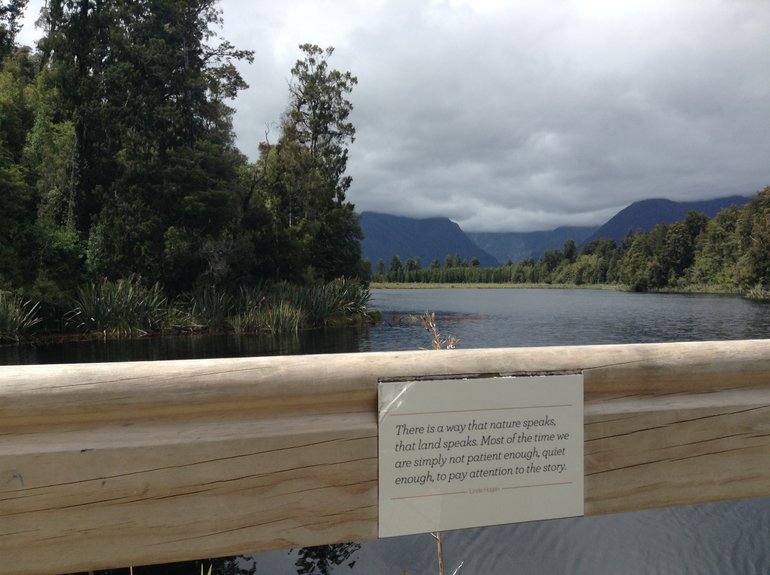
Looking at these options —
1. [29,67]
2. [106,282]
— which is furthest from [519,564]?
[29,67]

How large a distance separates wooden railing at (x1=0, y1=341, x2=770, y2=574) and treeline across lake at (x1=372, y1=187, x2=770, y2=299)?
3058 inches

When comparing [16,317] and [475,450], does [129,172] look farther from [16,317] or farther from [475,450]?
[475,450]

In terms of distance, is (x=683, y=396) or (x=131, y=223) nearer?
(x=683, y=396)

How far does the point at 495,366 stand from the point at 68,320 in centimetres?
3023

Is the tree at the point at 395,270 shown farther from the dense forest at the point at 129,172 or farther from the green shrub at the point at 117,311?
the green shrub at the point at 117,311

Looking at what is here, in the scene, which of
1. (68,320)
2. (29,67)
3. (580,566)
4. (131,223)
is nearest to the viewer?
(580,566)

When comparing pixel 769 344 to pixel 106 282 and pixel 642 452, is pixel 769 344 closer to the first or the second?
pixel 642 452

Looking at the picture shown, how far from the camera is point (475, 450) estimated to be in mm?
1276

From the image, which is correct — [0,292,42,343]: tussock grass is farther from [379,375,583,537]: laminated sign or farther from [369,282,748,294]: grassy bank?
[369,282,748,294]: grassy bank

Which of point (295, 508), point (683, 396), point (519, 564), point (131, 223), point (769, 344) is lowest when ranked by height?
point (519, 564)

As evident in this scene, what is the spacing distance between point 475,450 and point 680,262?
10939 centimetres

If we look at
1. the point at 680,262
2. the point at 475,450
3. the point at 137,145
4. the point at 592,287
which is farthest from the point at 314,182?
the point at 592,287

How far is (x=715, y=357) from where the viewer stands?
1434mm

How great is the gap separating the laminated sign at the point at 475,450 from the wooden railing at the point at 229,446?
0.04 metres
